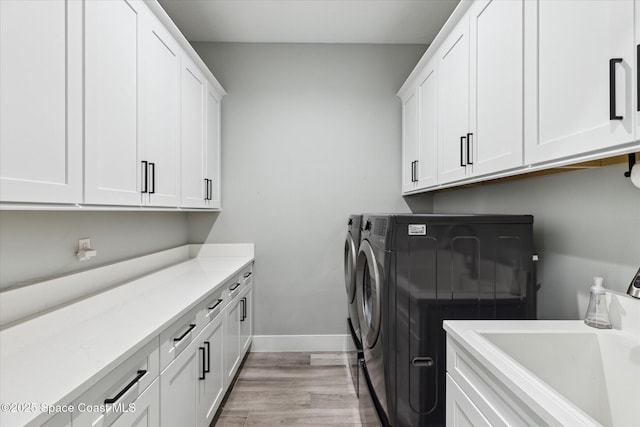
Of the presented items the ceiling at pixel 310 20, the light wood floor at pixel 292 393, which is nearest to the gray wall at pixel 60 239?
the light wood floor at pixel 292 393

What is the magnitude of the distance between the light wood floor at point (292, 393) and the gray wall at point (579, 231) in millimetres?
1356

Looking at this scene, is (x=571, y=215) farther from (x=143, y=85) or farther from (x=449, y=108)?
(x=143, y=85)

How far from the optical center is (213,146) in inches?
108

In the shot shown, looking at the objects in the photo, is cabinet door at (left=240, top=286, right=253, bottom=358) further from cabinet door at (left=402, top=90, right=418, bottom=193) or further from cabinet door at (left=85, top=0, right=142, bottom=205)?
cabinet door at (left=402, top=90, right=418, bottom=193)

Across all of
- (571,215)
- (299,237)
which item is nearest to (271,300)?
(299,237)

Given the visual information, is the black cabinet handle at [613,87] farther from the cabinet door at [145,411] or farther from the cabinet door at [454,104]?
the cabinet door at [145,411]

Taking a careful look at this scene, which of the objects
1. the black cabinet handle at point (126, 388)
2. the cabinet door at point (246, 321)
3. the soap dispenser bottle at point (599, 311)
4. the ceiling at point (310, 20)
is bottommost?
the cabinet door at point (246, 321)

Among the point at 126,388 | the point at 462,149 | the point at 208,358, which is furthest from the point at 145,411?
the point at 462,149

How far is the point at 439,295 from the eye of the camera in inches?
55.8

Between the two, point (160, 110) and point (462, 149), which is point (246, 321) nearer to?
point (160, 110)

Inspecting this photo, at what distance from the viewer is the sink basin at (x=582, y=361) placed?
0.98 metres

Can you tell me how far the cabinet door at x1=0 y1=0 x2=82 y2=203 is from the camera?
0.91 meters

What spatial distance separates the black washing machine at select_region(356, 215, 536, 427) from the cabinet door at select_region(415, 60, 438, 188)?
0.79 metres

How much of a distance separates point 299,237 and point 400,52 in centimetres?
194
